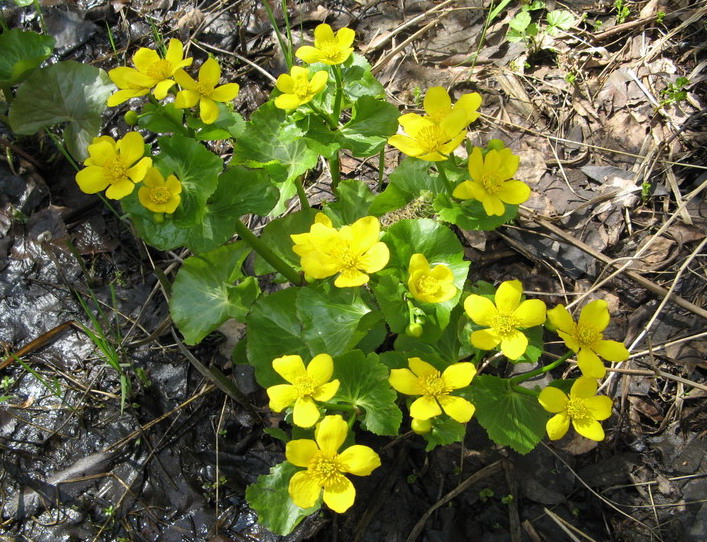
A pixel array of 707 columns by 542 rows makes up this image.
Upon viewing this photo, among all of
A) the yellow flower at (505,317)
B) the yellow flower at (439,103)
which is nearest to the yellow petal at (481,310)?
the yellow flower at (505,317)

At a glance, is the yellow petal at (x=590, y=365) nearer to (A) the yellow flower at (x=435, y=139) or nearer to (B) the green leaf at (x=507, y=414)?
(B) the green leaf at (x=507, y=414)

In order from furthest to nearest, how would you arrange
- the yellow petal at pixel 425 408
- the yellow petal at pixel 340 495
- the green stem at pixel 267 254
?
the green stem at pixel 267 254, the yellow petal at pixel 425 408, the yellow petal at pixel 340 495

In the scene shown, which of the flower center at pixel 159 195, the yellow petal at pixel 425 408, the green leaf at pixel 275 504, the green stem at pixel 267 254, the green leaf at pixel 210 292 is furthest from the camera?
the green leaf at pixel 210 292

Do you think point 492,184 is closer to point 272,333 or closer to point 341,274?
point 341,274

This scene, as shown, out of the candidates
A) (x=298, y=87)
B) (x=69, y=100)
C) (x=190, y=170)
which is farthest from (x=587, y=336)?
(x=69, y=100)

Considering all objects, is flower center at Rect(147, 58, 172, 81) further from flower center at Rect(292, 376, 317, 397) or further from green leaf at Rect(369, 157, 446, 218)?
flower center at Rect(292, 376, 317, 397)

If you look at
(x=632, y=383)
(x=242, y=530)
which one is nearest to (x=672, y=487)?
(x=632, y=383)

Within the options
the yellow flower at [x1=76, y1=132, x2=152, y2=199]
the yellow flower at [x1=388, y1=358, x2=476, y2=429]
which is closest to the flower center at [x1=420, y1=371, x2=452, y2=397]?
the yellow flower at [x1=388, y1=358, x2=476, y2=429]

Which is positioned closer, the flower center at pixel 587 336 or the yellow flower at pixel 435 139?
the flower center at pixel 587 336
